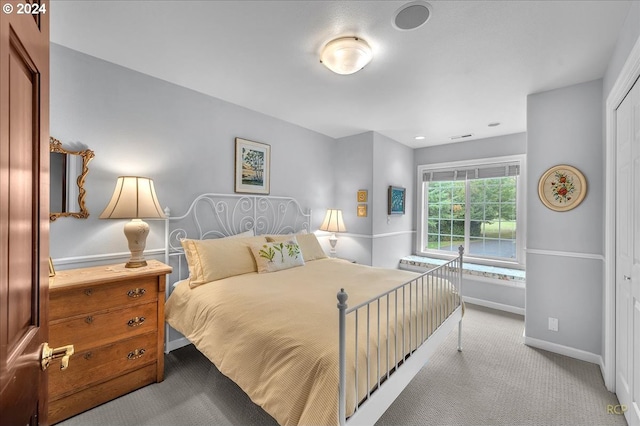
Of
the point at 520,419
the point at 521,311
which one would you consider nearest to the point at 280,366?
Result: the point at 520,419

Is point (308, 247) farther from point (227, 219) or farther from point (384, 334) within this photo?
point (384, 334)

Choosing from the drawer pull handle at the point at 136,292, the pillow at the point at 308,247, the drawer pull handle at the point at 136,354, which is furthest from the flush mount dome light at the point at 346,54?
the drawer pull handle at the point at 136,354

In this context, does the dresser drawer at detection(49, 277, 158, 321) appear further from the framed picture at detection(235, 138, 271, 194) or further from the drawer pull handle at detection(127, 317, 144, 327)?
the framed picture at detection(235, 138, 271, 194)

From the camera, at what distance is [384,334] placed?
1517 millimetres

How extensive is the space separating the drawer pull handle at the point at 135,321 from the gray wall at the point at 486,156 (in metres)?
4.09

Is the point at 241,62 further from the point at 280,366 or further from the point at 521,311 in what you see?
the point at 521,311

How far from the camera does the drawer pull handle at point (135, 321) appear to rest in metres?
2.00

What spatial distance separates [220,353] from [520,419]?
6.53 ft

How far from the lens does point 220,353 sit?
1.73 meters

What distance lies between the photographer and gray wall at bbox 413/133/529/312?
3.73m

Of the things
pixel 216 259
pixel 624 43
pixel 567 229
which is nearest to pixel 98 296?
pixel 216 259

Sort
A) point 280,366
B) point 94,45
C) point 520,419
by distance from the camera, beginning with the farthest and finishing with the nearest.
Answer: point 94,45 → point 520,419 → point 280,366

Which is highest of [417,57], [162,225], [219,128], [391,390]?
[417,57]

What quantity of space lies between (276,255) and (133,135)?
1650 millimetres
